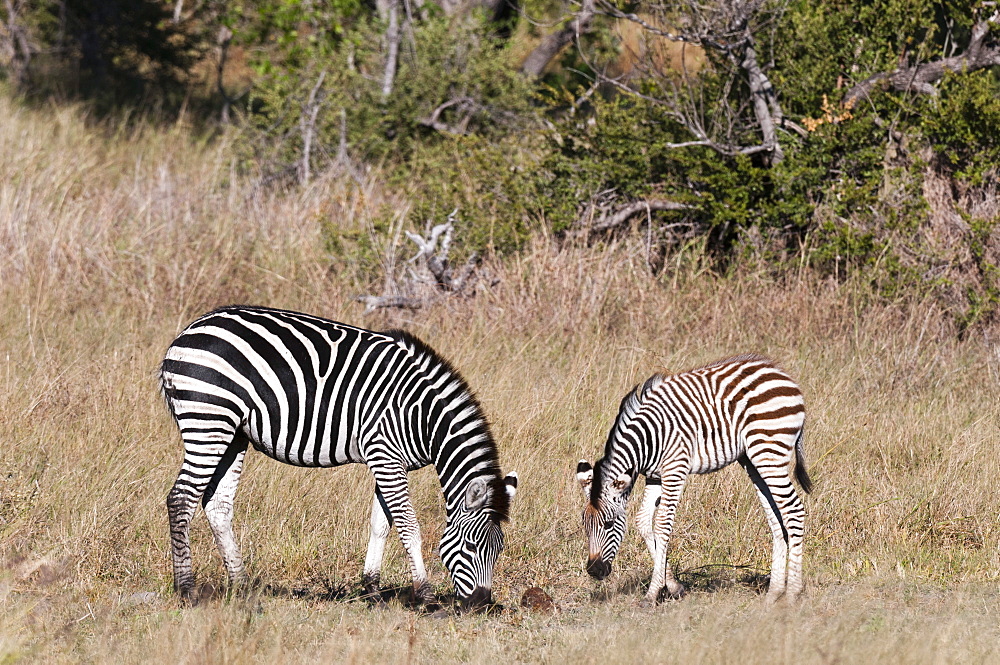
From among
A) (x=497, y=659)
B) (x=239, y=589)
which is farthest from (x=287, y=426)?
(x=497, y=659)

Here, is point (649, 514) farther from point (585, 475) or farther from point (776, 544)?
point (776, 544)

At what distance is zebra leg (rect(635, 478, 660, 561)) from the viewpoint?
4.77m

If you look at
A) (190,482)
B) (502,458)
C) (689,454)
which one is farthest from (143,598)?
(689,454)

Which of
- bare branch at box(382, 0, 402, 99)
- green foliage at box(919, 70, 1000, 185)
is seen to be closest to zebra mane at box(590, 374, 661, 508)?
green foliage at box(919, 70, 1000, 185)

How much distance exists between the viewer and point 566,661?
14.1 ft

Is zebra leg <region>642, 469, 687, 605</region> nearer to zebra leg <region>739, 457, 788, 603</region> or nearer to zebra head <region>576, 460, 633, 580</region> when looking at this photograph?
zebra head <region>576, 460, 633, 580</region>

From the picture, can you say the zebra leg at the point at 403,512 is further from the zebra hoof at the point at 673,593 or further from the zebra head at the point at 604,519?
the zebra hoof at the point at 673,593

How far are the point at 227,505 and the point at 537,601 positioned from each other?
4.95 feet

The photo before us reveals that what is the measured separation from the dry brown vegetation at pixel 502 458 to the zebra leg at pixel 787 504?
5.7 inches

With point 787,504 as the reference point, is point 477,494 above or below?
below

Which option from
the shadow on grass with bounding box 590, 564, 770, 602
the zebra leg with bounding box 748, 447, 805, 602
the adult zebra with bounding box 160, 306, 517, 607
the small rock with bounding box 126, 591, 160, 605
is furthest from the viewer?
the shadow on grass with bounding box 590, 564, 770, 602

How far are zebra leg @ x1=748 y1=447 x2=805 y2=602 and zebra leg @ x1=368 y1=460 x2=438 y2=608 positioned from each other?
1.52 m

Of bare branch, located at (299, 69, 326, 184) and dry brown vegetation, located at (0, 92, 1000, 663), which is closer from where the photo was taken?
dry brown vegetation, located at (0, 92, 1000, 663)

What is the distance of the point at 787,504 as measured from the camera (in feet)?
15.8
